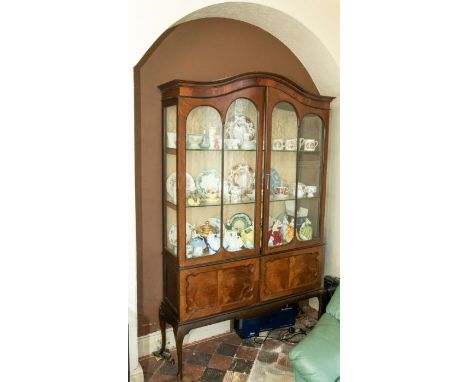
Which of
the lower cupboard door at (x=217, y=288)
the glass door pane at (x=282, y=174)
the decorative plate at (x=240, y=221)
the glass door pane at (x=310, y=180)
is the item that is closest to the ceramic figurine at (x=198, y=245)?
the lower cupboard door at (x=217, y=288)

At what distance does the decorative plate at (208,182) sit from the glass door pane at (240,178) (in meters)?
0.05

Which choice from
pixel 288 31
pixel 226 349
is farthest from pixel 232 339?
pixel 288 31

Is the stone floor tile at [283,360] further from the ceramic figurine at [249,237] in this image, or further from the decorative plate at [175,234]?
the decorative plate at [175,234]

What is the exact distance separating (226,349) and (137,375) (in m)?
0.66

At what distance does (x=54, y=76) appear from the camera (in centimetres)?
37

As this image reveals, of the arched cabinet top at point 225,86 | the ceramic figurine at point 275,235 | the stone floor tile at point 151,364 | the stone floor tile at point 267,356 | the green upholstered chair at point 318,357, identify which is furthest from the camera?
the ceramic figurine at point 275,235

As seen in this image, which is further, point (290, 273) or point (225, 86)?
point (290, 273)

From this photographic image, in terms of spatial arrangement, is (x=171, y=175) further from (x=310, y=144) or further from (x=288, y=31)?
(x=288, y=31)

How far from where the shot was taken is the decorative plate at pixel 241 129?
2.29 meters

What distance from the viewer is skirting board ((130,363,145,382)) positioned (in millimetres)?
2084

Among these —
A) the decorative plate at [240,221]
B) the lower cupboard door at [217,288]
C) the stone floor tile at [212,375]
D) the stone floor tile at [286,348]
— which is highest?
the decorative plate at [240,221]

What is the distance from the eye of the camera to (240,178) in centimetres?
237

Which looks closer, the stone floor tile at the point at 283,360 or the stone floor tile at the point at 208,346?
the stone floor tile at the point at 283,360
